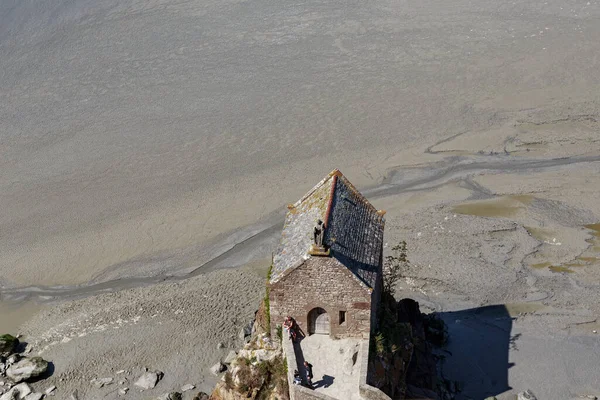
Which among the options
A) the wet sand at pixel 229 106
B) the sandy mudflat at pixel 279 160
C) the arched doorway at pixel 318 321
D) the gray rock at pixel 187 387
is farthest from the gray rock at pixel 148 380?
the wet sand at pixel 229 106

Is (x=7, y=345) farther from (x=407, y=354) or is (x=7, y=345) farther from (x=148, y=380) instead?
(x=407, y=354)

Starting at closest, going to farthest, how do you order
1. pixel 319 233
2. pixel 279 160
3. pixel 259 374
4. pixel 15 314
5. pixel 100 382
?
pixel 319 233
pixel 259 374
pixel 100 382
pixel 15 314
pixel 279 160

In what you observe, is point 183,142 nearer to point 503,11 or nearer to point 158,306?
point 158,306

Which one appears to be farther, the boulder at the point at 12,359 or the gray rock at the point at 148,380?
the boulder at the point at 12,359

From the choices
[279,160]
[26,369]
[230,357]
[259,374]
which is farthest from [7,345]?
[279,160]

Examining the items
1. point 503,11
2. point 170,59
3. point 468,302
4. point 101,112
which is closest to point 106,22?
point 170,59

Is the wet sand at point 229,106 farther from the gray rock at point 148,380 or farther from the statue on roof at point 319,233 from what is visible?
the statue on roof at point 319,233
